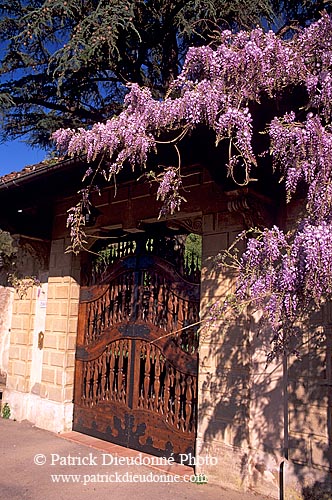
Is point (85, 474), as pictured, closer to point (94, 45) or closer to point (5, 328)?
point (5, 328)

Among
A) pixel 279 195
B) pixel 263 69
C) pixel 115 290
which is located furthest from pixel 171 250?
pixel 263 69

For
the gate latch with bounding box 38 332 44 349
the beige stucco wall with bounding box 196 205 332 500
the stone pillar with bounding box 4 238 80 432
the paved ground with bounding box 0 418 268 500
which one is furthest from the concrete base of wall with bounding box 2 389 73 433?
the beige stucco wall with bounding box 196 205 332 500

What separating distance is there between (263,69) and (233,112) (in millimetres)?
478

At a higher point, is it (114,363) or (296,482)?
(114,363)

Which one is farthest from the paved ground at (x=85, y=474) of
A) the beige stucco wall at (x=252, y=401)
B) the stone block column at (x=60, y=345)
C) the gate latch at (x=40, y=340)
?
the gate latch at (x=40, y=340)

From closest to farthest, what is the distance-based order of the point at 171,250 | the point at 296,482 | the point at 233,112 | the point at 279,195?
the point at 233,112
the point at 296,482
the point at 279,195
the point at 171,250

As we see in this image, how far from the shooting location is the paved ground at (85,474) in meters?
4.21

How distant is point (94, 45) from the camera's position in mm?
6145

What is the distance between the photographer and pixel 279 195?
4.51 m

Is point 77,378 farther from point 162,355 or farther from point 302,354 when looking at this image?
point 302,354

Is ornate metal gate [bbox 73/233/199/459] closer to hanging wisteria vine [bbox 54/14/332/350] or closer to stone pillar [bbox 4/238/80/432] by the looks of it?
stone pillar [bbox 4/238/80/432]

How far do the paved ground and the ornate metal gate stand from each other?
0.29m

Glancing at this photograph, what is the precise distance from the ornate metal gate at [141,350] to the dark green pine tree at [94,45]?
9.50 ft

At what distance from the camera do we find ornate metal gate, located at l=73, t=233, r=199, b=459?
511 cm
